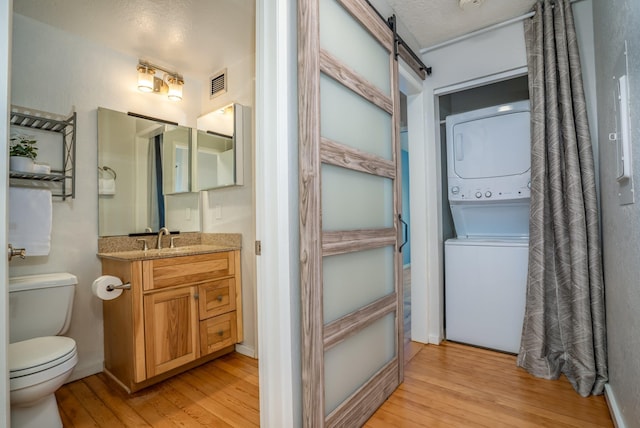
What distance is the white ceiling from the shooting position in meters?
1.98

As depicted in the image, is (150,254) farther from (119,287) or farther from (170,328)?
(170,328)

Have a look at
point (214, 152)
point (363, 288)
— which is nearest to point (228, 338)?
point (363, 288)

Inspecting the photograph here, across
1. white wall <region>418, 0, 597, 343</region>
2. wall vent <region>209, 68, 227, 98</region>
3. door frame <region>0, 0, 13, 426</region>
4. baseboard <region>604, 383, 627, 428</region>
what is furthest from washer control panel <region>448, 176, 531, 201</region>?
door frame <region>0, 0, 13, 426</region>

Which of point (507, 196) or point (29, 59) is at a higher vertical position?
point (29, 59)

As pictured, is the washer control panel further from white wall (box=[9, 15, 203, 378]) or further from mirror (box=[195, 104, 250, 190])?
white wall (box=[9, 15, 203, 378])

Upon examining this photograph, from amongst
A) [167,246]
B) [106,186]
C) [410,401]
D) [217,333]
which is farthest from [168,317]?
[410,401]

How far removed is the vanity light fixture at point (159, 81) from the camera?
8.26 ft

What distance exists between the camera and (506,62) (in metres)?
2.36

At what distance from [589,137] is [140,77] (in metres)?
3.27

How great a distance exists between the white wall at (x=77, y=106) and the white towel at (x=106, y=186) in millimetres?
37

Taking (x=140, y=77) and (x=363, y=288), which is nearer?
(x=363, y=288)

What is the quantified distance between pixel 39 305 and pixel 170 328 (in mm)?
732

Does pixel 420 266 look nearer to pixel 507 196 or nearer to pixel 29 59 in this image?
pixel 507 196

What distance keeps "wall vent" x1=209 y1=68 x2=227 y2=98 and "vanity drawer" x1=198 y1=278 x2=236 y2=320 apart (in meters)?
1.70
